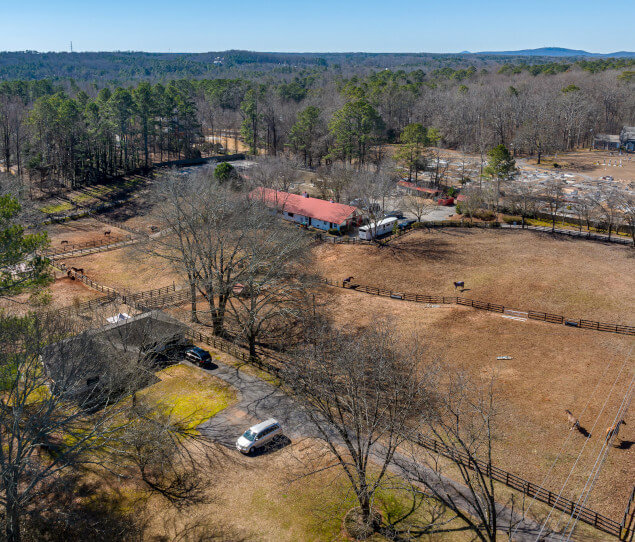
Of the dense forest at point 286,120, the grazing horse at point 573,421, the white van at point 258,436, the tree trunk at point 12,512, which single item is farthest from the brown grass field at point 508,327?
the dense forest at point 286,120

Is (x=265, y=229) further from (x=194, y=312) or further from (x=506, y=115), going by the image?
(x=506, y=115)

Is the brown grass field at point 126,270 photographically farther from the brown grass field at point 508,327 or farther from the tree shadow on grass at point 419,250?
the tree shadow on grass at point 419,250

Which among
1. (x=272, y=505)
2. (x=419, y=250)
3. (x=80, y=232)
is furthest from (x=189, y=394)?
(x=80, y=232)

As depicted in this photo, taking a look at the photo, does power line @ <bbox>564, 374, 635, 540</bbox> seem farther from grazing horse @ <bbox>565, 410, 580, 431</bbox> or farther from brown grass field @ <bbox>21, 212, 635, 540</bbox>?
grazing horse @ <bbox>565, 410, 580, 431</bbox>

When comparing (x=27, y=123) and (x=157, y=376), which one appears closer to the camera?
(x=157, y=376)

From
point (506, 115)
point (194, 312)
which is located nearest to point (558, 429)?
point (194, 312)

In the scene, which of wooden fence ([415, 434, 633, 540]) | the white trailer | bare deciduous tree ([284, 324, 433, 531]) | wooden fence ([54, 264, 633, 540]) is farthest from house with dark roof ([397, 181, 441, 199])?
wooden fence ([415, 434, 633, 540])
